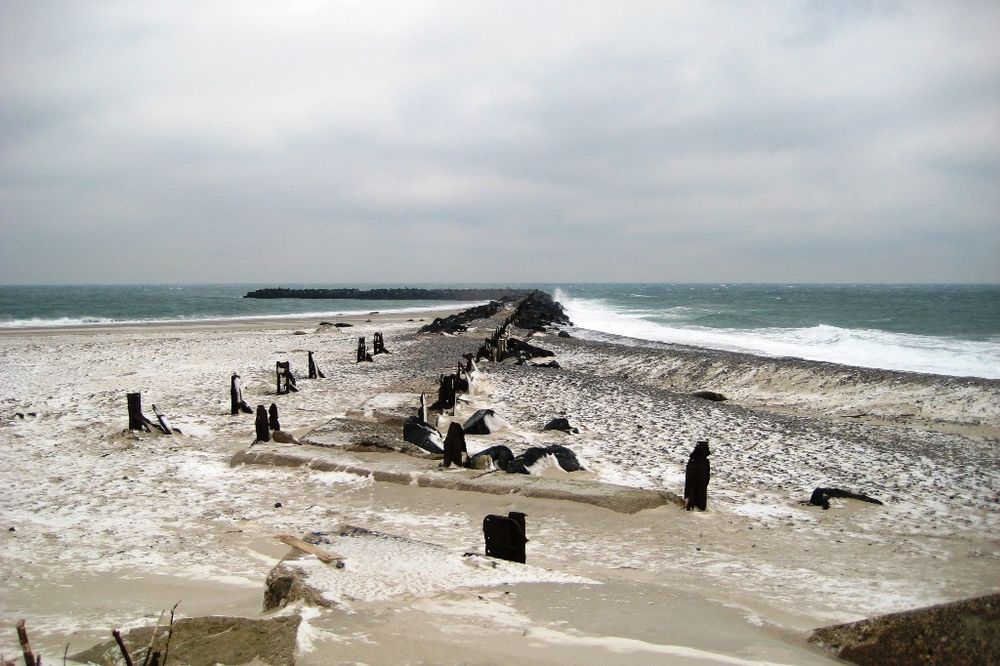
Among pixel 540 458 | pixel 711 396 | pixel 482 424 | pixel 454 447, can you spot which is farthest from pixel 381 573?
pixel 711 396

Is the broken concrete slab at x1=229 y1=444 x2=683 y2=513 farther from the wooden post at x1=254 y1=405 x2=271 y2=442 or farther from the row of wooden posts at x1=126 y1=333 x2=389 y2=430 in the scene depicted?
the row of wooden posts at x1=126 y1=333 x2=389 y2=430

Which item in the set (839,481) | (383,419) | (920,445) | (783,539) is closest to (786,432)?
(920,445)

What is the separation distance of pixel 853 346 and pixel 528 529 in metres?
28.0

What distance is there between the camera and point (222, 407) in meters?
13.2

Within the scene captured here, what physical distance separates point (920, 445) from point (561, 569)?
9.25 m

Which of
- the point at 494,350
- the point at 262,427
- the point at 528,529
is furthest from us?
the point at 494,350

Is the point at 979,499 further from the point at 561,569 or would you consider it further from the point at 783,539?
the point at 561,569

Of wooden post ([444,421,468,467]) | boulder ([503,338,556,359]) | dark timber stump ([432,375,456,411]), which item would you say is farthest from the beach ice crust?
boulder ([503,338,556,359])

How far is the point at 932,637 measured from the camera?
3.74 meters

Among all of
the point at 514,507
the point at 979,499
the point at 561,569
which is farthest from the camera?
the point at 979,499

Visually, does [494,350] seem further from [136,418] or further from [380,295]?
[380,295]

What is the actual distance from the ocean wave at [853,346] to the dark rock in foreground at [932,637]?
68.6 feet

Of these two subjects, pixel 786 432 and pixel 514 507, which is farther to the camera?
pixel 786 432

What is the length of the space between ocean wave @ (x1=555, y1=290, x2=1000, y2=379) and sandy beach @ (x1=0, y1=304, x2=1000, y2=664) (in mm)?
9019
